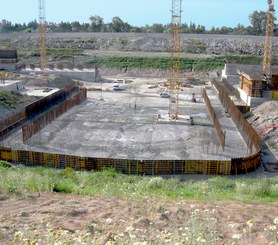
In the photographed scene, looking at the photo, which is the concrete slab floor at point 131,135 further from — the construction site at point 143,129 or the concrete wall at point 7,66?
the concrete wall at point 7,66

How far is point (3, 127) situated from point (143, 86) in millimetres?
30691

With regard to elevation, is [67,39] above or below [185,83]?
above

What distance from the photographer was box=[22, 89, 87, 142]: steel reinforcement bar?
2866 cm

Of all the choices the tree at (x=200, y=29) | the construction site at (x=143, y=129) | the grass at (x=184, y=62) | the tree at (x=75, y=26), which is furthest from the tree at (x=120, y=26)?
the construction site at (x=143, y=129)

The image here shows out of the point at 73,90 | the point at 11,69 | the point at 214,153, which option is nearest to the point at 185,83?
the point at 73,90

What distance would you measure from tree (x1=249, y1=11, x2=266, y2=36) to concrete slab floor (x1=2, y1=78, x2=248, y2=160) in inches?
3369

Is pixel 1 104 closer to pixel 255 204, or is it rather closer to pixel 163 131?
pixel 163 131

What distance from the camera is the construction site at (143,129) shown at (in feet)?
76.1

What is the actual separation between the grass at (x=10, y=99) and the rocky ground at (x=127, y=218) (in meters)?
27.8

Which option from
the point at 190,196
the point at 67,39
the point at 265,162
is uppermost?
the point at 67,39

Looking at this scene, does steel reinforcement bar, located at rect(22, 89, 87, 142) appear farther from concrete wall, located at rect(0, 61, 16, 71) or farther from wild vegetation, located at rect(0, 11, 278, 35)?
wild vegetation, located at rect(0, 11, 278, 35)

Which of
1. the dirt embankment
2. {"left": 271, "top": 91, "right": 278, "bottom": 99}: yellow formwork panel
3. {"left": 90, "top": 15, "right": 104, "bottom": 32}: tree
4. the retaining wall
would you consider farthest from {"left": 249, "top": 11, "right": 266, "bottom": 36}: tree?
the retaining wall

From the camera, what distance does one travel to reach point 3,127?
30609 mm

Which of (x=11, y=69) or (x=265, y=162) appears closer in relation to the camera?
(x=265, y=162)
